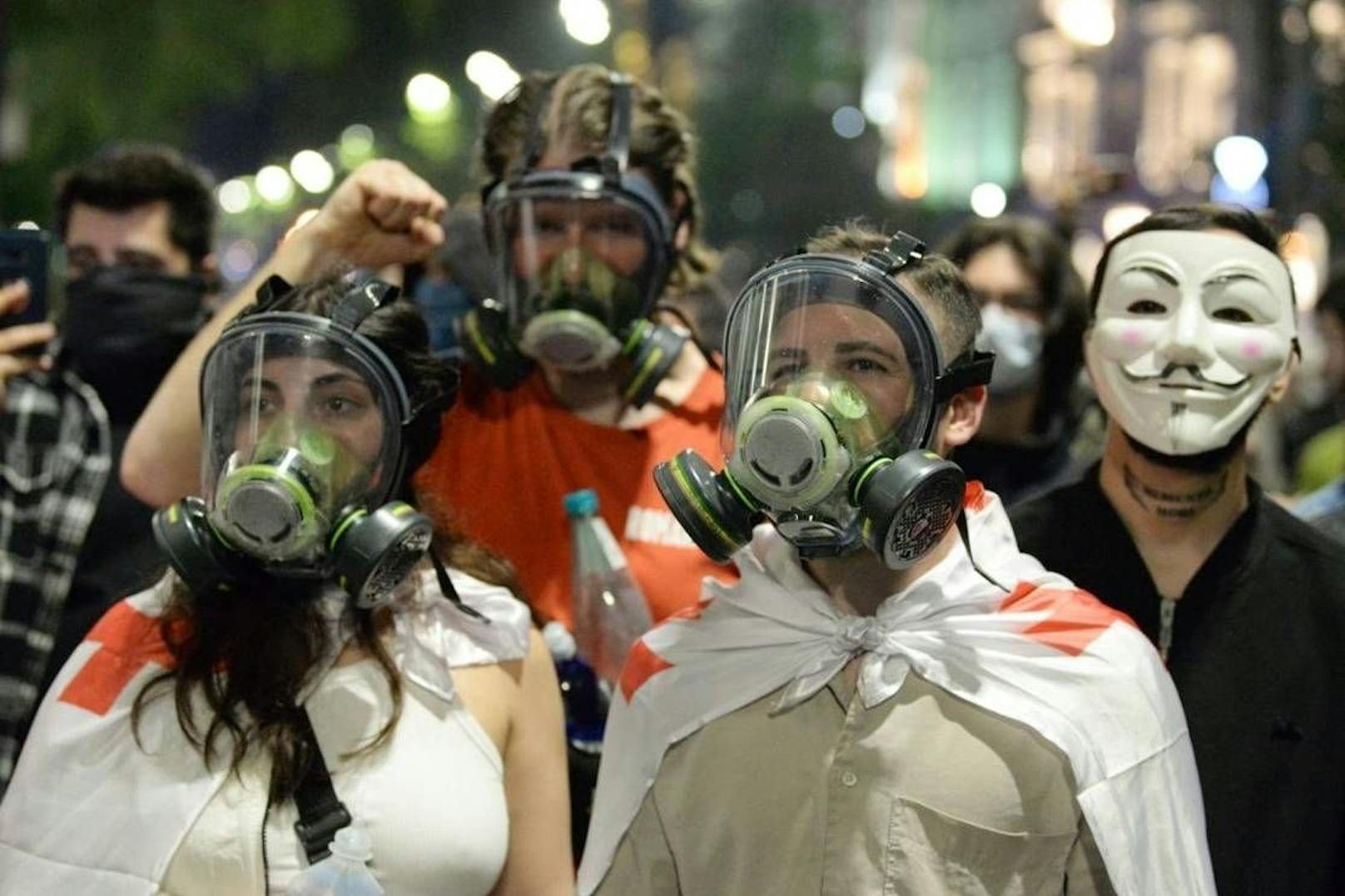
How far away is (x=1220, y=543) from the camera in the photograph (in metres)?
3.58

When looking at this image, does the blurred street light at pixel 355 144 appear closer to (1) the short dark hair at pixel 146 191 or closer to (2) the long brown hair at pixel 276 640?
(1) the short dark hair at pixel 146 191

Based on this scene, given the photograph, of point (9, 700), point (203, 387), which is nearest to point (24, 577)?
point (9, 700)

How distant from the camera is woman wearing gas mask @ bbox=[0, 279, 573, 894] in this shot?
299 cm

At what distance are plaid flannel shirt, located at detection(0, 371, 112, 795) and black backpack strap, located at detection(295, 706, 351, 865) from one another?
1.34 metres

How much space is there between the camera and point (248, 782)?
3.02 m

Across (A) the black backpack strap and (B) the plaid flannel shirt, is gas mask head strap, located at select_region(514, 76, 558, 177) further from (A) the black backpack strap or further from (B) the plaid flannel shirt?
(A) the black backpack strap

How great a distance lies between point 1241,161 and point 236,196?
25466 mm

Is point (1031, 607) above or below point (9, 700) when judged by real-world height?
above

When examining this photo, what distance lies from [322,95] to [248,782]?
2491cm

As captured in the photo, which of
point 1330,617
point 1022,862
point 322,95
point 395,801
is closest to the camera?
point 1022,862

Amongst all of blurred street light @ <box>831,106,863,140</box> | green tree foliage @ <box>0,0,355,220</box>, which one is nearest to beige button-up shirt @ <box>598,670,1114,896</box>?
green tree foliage @ <box>0,0,355,220</box>

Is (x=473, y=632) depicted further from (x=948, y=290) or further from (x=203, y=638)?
(x=948, y=290)

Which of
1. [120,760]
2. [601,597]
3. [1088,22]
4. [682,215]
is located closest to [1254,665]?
[601,597]

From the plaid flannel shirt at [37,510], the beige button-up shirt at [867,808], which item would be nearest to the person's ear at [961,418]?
the beige button-up shirt at [867,808]
